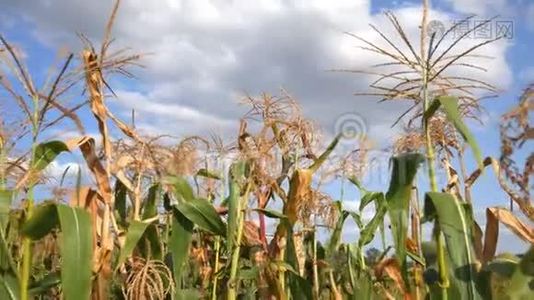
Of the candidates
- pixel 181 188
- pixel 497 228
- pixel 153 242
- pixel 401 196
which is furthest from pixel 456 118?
pixel 153 242

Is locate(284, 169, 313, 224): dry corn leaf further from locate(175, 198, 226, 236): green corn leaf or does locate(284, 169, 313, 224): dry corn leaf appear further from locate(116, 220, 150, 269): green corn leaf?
locate(116, 220, 150, 269): green corn leaf

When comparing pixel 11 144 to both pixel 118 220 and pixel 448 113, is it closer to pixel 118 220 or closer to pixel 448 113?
pixel 118 220

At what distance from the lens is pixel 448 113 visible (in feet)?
11.0

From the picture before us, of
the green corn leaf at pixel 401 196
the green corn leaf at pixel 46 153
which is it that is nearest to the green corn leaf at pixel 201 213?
the green corn leaf at pixel 46 153

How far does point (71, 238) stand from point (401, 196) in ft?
5.66

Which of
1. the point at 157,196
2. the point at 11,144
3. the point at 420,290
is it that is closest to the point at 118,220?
the point at 157,196

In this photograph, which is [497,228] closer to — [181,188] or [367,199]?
[181,188]

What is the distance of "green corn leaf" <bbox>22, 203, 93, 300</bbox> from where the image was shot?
3.28m

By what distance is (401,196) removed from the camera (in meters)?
3.66

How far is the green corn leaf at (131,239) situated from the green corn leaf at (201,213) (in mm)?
304

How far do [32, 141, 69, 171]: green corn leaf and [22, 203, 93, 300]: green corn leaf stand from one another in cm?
35

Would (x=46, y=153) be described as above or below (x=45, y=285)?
above

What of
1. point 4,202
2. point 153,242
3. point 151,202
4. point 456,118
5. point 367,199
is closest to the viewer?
point 456,118

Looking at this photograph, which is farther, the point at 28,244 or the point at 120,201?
the point at 120,201
